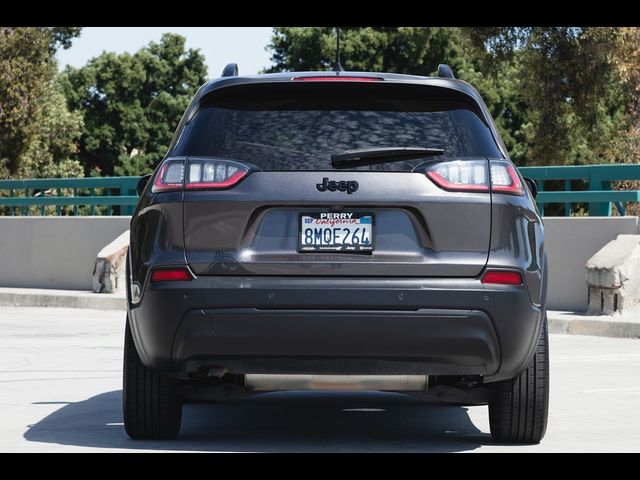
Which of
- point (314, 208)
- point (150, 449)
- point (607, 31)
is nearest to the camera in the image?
point (314, 208)

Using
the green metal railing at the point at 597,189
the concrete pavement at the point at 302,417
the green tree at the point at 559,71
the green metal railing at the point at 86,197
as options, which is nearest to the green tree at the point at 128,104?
the green tree at the point at 559,71

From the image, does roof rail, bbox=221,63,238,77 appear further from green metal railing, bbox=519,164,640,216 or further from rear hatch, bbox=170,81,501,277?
green metal railing, bbox=519,164,640,216

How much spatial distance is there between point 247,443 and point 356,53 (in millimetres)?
62593

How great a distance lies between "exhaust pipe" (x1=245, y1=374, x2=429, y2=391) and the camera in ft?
20.4

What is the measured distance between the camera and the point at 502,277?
20.1 ft

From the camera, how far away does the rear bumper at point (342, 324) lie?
6.00 metres

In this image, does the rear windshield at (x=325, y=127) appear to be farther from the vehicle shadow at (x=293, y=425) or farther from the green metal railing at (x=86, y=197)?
the green metal railing at (x=86, y=197)

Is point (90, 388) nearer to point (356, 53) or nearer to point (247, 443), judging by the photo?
point (247, 443)

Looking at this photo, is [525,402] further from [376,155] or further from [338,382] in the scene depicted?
[376,155]

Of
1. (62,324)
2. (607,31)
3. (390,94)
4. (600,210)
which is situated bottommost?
(62,324)

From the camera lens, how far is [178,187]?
6.24m

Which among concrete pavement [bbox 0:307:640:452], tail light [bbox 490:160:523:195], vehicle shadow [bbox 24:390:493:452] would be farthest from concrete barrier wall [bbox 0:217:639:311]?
tail light [bbox 490:160:523:195]

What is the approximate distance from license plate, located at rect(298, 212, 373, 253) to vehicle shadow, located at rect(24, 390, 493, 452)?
1085 millimetres
